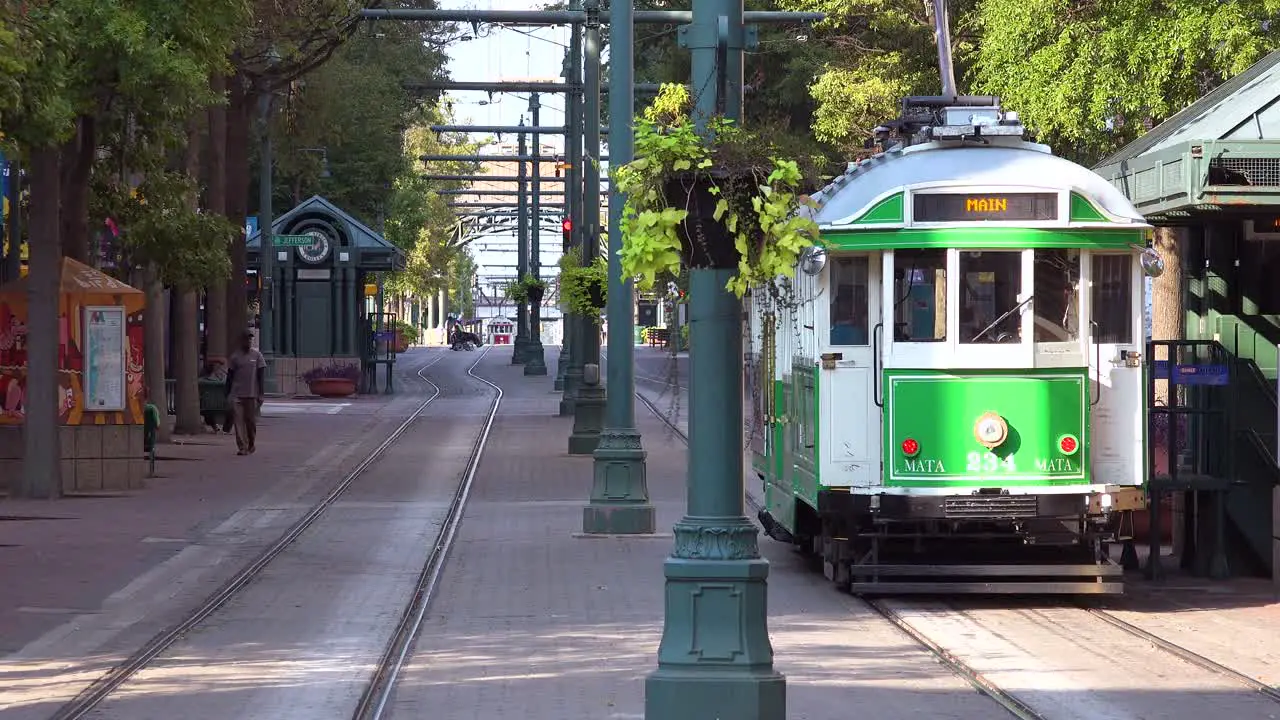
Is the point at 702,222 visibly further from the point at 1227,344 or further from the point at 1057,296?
the point at 1227,344

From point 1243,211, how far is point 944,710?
276 inches

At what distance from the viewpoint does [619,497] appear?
19.5 m

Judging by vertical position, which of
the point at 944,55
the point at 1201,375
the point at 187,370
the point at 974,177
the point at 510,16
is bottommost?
the point at 187,370

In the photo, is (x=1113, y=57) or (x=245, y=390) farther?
(x=245, y=390)

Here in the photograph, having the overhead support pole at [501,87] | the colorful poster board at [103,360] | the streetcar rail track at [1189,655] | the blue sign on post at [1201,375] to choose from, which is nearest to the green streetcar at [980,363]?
the streetcar rail track at [1189,655]

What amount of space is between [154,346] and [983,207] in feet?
67.4

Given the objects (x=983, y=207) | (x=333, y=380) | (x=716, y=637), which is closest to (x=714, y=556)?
(x=716, y=637)

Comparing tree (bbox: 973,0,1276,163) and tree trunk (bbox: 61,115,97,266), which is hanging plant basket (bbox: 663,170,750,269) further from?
tree trunk (bbox: 61,115,97,266)

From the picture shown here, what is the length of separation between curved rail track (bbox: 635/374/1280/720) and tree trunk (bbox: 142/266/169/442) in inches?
770

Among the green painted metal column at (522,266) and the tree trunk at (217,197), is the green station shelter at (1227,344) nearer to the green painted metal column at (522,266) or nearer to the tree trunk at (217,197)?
A: the tree trunk at (217,197)

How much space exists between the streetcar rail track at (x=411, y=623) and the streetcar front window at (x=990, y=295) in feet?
14.6

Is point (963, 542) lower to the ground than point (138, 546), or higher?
higher

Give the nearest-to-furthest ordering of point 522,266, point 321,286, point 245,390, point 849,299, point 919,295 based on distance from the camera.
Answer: point 919,295 < point 849,299 < point 245,390 < point 321,286 < point 522,266

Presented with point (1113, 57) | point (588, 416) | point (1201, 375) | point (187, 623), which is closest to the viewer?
point (187, 623)
